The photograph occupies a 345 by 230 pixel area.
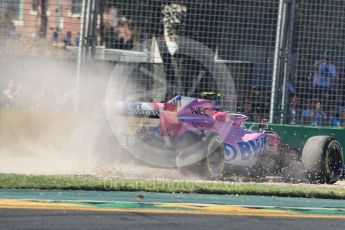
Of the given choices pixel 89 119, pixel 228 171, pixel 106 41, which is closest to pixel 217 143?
pixel 228 171

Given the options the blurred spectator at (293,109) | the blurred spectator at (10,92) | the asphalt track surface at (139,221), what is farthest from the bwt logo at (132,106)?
the asphalt track surface at (139,221)

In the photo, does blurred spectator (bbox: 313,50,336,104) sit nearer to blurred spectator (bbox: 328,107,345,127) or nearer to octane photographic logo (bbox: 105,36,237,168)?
blurred spectator (bbox: 328,107,345,127)

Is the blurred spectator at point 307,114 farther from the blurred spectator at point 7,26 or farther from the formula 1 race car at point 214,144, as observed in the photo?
the blurred spectator at point 7,26

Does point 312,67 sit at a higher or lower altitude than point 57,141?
higher

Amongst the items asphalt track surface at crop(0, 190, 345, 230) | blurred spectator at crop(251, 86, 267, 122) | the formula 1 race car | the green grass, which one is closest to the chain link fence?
blurred spectator at crop(251, 86, 267, 122)

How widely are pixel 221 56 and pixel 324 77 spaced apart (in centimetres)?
197

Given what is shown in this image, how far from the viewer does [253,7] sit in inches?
506

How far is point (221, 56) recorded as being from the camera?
42.1 ft

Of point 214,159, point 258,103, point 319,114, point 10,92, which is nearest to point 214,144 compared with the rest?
point 214,159

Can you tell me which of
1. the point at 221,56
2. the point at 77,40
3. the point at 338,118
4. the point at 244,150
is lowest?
the point at 244,150

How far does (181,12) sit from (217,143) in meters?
4.66

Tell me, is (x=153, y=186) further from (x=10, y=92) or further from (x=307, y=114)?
(x=307, y=114)

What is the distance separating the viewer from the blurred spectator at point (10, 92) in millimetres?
11977

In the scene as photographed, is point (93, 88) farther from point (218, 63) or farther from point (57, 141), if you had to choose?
point (218, 63)
